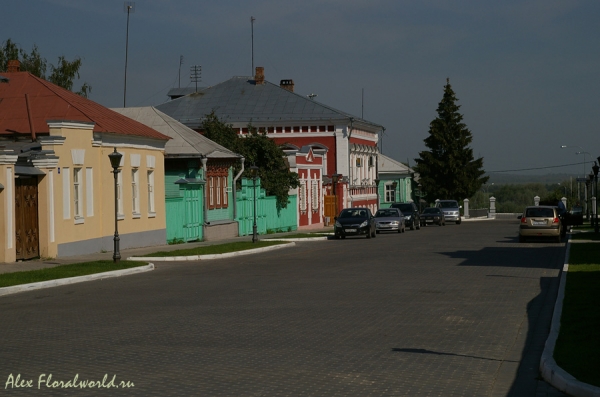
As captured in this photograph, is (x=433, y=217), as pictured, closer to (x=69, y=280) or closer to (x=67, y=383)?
(x=69, y=280)

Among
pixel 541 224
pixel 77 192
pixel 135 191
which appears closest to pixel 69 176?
pixel 77 192

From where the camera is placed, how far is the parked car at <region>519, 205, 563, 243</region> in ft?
123

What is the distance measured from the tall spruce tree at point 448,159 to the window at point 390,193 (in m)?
3.10

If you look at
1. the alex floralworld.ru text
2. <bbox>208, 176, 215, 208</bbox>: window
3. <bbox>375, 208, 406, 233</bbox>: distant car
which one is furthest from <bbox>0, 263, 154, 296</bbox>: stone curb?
<bbox>375, 208, 406, 233</bbox>: distant car

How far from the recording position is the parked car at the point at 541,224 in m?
37.5

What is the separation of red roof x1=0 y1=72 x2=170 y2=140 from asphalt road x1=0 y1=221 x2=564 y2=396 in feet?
36.5

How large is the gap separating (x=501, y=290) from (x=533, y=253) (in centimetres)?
1291

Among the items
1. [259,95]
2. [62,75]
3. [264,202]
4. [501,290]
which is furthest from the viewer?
[259,95]

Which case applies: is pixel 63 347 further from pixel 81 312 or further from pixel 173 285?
pixel 173 285

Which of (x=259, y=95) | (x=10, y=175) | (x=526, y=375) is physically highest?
(x=259, y=95)

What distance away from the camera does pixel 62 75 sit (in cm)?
6575

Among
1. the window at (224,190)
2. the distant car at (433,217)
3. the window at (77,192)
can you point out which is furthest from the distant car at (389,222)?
the window at (77,192)

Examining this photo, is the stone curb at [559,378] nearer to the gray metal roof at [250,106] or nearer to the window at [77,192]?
the window at [77,192]

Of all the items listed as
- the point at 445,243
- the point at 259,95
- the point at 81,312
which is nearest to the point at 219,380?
the point at 81,312
